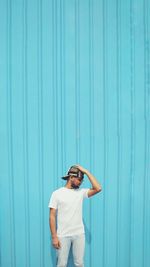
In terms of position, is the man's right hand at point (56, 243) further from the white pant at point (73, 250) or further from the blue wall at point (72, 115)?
the blue wall at point (72, 115)

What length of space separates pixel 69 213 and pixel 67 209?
42mm

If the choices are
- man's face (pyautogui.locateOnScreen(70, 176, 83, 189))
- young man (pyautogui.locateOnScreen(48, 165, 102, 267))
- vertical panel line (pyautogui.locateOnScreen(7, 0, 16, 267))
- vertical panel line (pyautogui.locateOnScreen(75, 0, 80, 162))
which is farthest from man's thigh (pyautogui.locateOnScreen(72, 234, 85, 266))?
vertical panel line (pyautogui.locateOnScreen(75, 0, 80, 162))

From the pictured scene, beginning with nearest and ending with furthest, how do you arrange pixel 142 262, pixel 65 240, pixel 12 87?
pixel 65 240
pixel 12 87
pixel 142 262

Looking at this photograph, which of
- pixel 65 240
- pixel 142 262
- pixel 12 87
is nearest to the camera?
pixel 65 240

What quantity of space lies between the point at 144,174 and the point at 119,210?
452 millimetres

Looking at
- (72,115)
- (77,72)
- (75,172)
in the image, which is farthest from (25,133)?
(77,72)

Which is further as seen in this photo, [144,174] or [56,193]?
[144,174]

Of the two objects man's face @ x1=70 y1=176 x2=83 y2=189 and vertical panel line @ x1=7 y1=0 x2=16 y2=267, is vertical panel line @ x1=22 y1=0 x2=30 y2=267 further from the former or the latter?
man's face @ x1=70 y1=176 x2=83 y2=189

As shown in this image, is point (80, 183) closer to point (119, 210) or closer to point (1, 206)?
point (119, 210)

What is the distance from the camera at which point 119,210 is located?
3.85 metres

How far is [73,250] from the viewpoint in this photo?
140 inches

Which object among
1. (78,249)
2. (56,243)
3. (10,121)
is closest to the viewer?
(56,243)

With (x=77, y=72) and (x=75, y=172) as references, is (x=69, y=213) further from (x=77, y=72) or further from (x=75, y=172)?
(x=77, y=72)

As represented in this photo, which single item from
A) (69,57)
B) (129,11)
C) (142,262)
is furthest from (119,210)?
(129,11)
